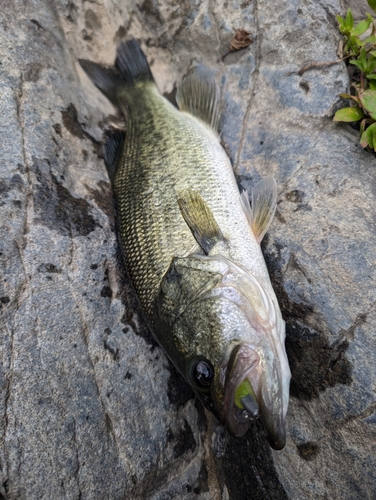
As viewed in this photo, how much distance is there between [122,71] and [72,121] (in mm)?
1002

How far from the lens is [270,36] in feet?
12.2

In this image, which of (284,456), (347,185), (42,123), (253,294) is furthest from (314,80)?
(284,456)

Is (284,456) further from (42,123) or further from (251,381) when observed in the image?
(42,123)

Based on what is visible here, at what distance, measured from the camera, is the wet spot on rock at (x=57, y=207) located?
282cm

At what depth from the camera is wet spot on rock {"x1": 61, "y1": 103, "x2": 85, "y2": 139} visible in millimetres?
3402

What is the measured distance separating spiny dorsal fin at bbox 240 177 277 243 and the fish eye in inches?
44.5

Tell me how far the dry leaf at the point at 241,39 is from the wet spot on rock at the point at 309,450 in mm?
3529

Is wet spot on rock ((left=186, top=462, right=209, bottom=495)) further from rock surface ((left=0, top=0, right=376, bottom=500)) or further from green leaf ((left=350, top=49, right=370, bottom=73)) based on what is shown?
green leaf ((left=350, top=49, right=370, bottom=73))

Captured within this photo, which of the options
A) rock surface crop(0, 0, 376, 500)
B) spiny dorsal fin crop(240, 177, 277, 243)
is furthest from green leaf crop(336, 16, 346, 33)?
spiny dorsal fin crop(240, 177, 277, 243)

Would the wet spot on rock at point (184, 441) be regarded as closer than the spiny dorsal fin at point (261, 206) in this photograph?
Yes

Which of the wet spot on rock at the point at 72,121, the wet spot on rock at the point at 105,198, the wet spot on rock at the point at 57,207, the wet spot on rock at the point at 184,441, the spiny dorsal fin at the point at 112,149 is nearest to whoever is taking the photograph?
the wet spot on rock at the point at 184,441

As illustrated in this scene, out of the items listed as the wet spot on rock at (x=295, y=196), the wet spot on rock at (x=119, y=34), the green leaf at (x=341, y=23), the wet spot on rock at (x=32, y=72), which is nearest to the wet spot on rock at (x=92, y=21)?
the wet spot on rock at (x=119, y=34)

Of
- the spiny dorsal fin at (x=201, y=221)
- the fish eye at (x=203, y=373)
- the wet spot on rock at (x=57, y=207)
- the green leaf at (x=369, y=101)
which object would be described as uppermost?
the green leaf at (x=369, y=101)

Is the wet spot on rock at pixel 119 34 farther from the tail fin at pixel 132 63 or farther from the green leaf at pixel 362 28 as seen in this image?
the green leaf at pixel 362 28
